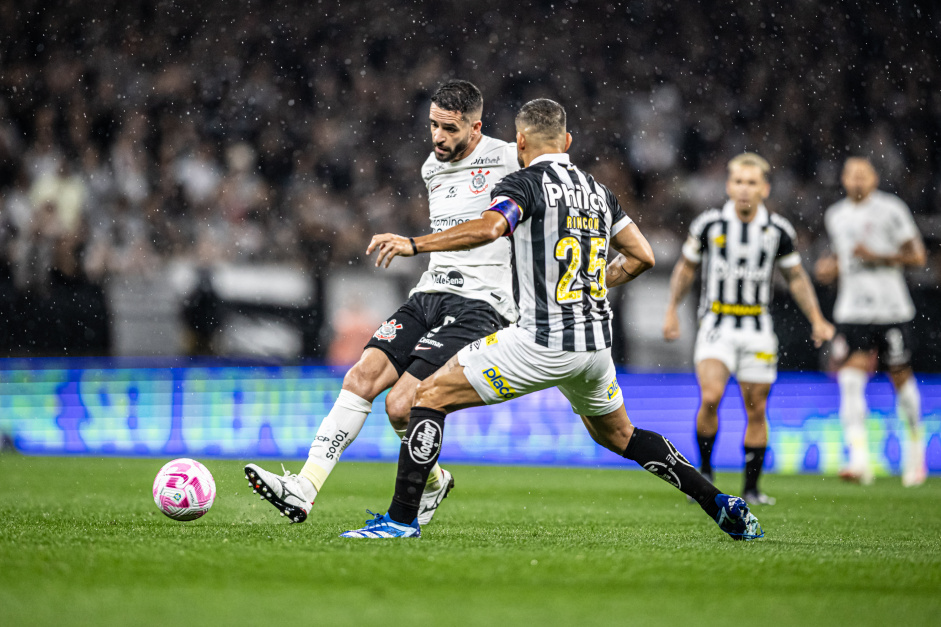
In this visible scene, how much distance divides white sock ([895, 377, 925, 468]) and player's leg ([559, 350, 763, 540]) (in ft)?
16.2

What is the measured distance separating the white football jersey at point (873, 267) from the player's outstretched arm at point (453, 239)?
619cm

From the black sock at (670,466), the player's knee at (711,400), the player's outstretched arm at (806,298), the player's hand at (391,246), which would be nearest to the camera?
the player's hand at (391,246)

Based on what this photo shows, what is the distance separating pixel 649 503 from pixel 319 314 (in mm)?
5534

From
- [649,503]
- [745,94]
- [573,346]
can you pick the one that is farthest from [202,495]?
[745,94]

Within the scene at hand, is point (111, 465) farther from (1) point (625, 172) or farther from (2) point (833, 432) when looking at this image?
(1) point (625, 172)

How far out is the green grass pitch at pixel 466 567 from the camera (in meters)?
3.01

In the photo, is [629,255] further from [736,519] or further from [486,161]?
[736,519]

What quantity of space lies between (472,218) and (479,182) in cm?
19

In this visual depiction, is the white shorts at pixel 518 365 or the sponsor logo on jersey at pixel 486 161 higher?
the sponsor logo on jersey at pixel 486 161

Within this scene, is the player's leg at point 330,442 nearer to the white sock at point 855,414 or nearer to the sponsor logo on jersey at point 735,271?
the sponsor logo on jersey at point 735,271

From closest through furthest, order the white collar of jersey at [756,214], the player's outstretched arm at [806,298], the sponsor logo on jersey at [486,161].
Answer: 1. the sponsor logo on jersey at [486,161]
2. the player's outstretched arm at [806,298]
3. the white collar of jersey at [756,214]

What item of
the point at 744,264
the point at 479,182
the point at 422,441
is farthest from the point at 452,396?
the point at 744,264

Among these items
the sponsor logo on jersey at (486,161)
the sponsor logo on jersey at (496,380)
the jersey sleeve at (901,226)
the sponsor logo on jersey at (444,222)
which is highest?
the jersey sleeve at (901,226)

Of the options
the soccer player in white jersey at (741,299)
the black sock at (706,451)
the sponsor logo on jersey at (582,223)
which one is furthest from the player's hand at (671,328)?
the sponsor logo on jersey at (582,223)
